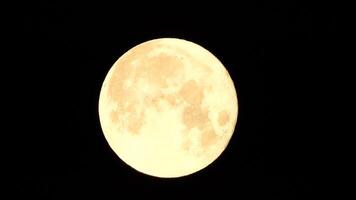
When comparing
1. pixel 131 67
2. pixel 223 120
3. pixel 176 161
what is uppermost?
pixel 131 67

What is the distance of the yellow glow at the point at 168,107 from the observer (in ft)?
21.9

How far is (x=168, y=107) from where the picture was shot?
6.63m

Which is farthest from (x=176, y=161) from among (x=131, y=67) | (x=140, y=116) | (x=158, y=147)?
(x=131, y=67)

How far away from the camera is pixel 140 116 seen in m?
6.72

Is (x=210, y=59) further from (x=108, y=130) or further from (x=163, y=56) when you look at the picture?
(x=108, y=130)

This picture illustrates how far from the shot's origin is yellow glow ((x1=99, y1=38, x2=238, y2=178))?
6672 mm

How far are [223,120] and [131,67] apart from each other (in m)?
1.52

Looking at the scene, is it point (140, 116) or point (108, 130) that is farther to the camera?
point (108, 130)

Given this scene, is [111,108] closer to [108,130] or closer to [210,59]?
[108,130]

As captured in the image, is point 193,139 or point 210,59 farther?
point 210,59

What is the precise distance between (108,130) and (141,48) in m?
1.31

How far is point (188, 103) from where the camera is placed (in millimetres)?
6707

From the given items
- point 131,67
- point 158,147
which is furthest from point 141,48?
point 158,147

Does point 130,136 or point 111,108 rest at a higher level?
point 111,108
